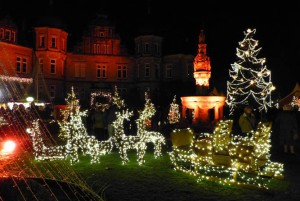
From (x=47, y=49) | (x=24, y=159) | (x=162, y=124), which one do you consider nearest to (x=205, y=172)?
(x=24, y=159)

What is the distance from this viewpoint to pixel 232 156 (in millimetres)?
8711

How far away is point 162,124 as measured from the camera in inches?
968

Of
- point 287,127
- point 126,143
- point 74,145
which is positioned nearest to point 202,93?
point 287,127

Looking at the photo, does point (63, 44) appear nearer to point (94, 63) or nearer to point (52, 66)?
point (52, 66)

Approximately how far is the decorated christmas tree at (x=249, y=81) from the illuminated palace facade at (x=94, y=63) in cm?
1072

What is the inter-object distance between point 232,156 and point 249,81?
2459 cm

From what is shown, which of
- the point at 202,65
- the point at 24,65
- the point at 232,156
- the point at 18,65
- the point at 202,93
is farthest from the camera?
the point at 24,65

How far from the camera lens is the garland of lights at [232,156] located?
338 inches

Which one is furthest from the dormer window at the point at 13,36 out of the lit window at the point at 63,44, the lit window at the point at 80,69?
the lit window at the point at 80,69

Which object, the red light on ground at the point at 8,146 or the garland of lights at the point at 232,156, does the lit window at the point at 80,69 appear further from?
the garland of lights at the point at 232,156

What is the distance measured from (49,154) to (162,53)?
4021 cm

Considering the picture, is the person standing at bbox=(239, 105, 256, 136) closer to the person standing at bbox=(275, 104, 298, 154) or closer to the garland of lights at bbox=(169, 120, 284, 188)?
the person standing at bbox=(275, 104, 298, 154)

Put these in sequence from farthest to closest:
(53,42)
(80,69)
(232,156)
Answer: (80,69)
(53,42)
(232,156)

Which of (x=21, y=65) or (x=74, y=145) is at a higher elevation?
(x=21, y=65)
